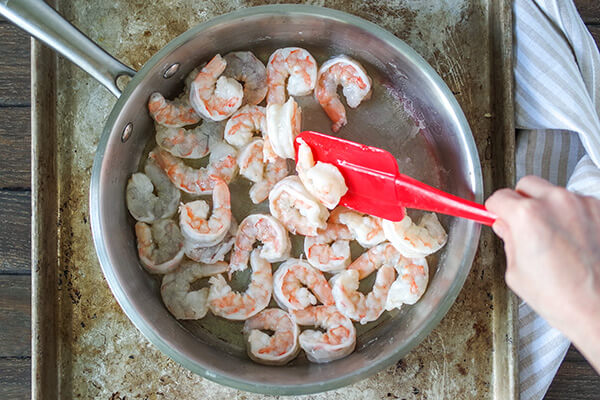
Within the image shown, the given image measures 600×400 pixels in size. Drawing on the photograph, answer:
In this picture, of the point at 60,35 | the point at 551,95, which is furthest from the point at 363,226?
the point at 60,35

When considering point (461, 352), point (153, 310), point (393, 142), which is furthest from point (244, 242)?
point (461, 352)

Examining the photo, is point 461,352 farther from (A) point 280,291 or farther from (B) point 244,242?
(B) point 244,242

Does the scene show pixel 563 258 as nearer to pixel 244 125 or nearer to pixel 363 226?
pixel 363 226

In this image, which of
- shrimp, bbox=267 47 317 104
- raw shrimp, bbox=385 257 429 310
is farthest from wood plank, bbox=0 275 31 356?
raw shrimp, bbox=385 257 429 310

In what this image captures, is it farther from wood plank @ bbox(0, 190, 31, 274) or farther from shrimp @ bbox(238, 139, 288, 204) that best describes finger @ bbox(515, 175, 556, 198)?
wood plank @ bbox(0, 190, 31, 274)

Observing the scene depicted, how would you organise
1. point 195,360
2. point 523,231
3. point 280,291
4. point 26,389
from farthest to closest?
point 26,389 < point 280,291 < point 195,360 < point 523,231
